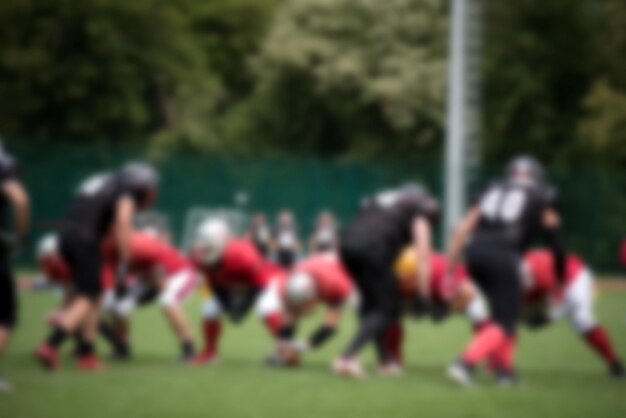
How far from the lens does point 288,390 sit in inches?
427

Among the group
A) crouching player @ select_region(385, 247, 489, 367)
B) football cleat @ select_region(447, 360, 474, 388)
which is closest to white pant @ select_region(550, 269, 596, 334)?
crouching player @ select_region(385, 247, 489, 367)

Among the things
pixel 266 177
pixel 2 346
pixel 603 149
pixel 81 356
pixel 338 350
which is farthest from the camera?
pixel 603 149

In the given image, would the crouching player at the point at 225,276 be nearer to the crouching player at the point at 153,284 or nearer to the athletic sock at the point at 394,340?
the crouching player at the point at 153,284

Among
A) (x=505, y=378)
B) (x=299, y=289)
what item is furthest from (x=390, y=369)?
(x=505, y=378)

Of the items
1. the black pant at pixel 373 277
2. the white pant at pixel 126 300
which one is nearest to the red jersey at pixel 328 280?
the black pant at pixel 373 277

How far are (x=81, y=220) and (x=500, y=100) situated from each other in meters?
37.0

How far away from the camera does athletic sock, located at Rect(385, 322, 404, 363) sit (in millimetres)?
13273

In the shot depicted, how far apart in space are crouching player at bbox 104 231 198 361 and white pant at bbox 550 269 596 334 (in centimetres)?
380

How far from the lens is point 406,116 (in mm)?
49625

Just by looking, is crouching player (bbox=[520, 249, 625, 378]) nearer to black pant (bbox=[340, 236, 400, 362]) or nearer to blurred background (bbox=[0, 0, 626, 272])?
black pant (bbox=[340, 236, 400, 362])

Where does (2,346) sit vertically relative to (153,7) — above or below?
below

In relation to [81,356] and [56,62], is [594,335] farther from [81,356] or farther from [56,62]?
[56,62]

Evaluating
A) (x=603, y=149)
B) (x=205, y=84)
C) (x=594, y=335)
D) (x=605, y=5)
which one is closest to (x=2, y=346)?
(x=594, y=335)

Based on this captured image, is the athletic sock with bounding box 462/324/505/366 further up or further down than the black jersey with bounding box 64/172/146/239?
further down
